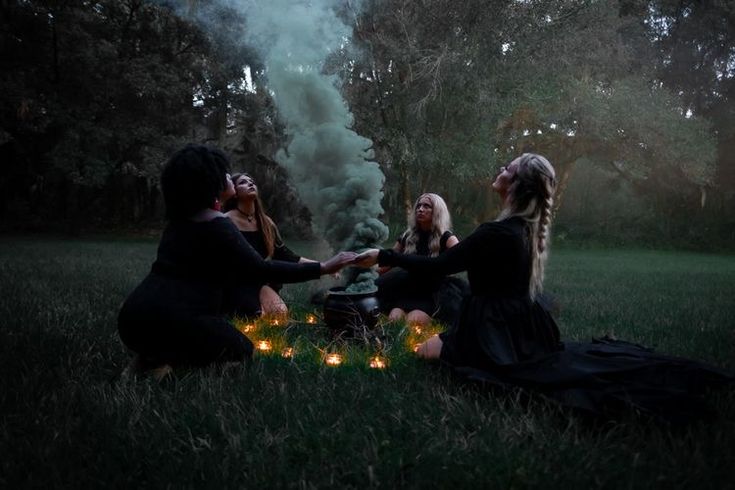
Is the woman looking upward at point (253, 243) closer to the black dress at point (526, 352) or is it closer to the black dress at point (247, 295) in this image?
the black dress at point (247, 295)

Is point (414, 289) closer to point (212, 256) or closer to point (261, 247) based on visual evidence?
point (261, 247)

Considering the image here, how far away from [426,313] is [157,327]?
3145 mm

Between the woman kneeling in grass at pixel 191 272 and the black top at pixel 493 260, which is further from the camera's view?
the black top at pixel 493 260

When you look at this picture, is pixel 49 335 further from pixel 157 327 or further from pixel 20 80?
pixel 20 80

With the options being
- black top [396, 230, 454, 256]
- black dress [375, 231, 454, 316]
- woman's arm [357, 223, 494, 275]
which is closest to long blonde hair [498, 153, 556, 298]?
woman's arm [357, 223, 494, 275]

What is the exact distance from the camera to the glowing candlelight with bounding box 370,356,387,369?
13.2 feet

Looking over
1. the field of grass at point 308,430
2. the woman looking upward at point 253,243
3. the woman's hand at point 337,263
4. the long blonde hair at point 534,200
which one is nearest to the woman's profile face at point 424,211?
the woman looking upward at point 253,243

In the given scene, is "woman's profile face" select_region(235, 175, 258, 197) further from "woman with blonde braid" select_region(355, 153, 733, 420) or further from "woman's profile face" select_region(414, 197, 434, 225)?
"woman with blonde braid" select_region(355, 153, 733, 420)

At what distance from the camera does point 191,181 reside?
3.55 meters

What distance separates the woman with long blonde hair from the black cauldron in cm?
148

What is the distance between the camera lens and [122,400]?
126 inches

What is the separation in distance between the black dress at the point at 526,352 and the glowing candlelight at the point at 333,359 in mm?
773

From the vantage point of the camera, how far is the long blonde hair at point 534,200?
3764mm

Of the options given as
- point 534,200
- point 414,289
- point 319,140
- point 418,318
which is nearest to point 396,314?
point 418,318
